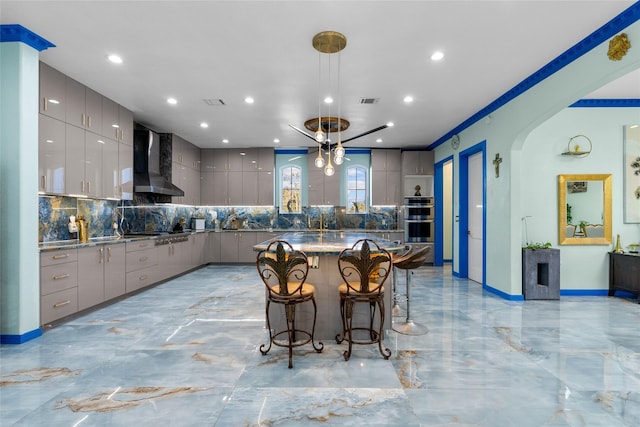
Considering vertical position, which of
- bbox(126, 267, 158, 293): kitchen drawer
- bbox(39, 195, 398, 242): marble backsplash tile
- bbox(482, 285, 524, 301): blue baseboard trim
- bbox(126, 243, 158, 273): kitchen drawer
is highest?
bbox(39, 195, 398, 242): marble backsplash tile

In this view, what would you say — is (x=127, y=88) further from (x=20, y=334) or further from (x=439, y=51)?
(x=439, y=51)

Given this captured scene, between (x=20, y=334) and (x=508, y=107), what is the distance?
20.9 ft

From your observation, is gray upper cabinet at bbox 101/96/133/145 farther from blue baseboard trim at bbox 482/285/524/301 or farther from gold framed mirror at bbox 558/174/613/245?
gold framed mirror at bbox 558/174/613/245

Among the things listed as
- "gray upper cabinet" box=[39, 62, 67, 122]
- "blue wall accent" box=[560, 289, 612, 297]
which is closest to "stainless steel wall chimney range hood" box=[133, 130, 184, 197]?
"gray upper cabinet" box=[39, 62, 67, 122]

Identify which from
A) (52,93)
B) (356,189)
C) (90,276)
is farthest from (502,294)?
(52,93)

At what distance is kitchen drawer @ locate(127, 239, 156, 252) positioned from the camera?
477cm

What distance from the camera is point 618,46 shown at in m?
2.83

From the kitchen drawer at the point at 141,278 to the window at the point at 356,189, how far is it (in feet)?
15.2

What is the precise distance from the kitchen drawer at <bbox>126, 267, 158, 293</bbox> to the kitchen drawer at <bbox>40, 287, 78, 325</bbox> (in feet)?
3.25

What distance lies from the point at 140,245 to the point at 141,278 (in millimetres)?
525

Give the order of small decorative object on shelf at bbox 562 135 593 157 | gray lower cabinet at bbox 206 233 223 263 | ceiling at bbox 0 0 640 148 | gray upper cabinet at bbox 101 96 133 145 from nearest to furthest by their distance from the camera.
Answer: ceiling at bbox 0 0 640 148, gray upper cabinet at bbox 101 96 133 145, small decorative object on shelf at bbox 562 135 593 157, gray lower cabinet at bbox 206 233 223 263

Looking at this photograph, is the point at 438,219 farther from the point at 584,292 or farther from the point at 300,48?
the point at 300,48

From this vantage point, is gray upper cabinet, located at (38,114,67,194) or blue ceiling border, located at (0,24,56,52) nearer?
blue ceiling border, located at (0,24,56,52)

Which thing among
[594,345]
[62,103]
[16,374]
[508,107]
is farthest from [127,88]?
[594,345]
